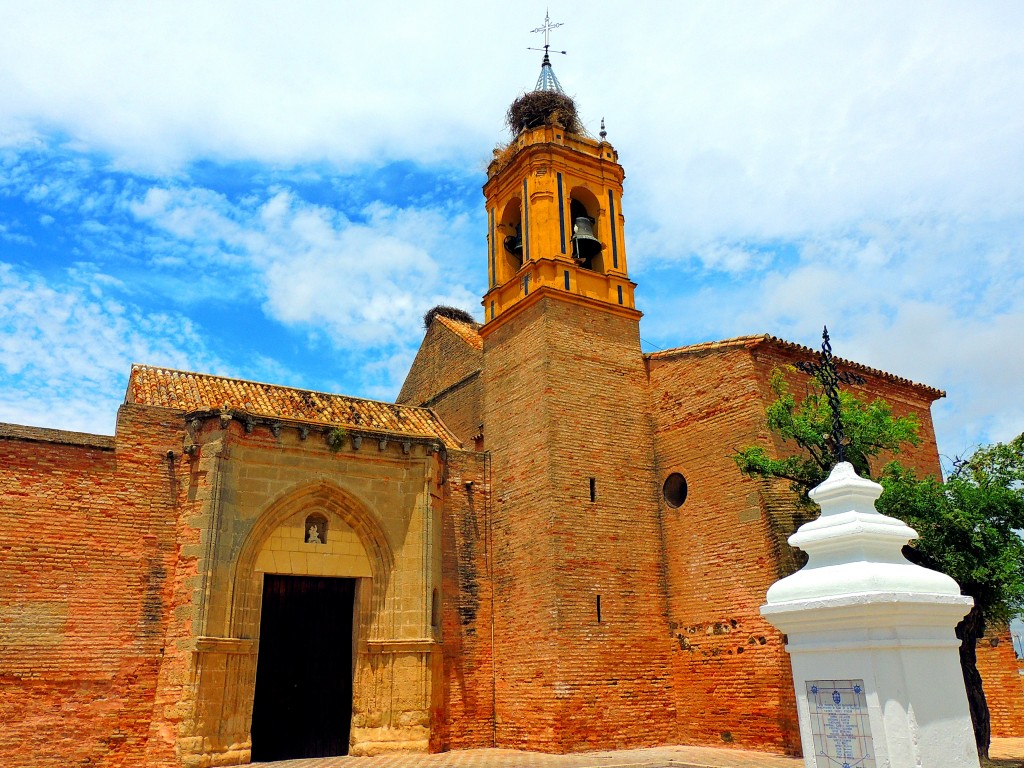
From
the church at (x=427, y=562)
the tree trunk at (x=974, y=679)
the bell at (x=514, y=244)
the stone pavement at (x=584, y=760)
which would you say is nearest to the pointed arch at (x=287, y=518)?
the church at (x=427, y=562)

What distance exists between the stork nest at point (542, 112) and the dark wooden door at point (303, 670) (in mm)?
11265

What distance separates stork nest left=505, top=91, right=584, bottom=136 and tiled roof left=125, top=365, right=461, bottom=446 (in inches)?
293

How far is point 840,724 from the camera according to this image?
3818 millimetres

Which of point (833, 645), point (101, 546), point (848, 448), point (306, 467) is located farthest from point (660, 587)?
point (833, 645)

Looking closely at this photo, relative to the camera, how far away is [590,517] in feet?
48.0

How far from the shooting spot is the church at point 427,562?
12188 millimetres

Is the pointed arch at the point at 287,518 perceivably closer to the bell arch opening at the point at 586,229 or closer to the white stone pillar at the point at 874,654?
the bell arch opening at the point at 586,229

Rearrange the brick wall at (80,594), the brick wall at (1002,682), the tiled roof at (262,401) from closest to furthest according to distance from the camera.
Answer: the brick wall at (80,594)
the tiled roof at (262,401)
the brick wall at (1002,682)

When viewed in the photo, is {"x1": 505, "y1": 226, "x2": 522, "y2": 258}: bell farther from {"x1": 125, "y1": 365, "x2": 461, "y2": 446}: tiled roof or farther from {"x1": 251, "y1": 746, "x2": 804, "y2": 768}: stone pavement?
{"x1": 251, "y1": 746, "x2": 804, "y2": 768}: stone pavement

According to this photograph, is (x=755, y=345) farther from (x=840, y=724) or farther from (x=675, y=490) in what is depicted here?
(x=840, y=724)

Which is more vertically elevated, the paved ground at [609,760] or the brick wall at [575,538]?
the brick wall at [575,538]

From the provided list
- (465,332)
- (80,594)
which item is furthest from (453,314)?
(80,594)

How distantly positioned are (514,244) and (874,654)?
15197 mm

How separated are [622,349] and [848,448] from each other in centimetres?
558
